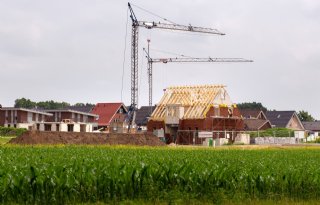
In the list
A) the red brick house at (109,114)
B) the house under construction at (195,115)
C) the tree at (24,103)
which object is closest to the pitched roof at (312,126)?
the red brick house at (109,114)

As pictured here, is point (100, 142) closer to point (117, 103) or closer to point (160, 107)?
point (160, 107)

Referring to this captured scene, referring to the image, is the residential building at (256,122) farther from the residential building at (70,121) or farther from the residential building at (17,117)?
the residential building at (17,117)

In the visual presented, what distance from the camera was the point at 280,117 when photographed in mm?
123875

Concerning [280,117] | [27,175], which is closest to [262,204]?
[27,175]

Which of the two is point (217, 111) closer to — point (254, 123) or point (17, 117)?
point (254, 123)

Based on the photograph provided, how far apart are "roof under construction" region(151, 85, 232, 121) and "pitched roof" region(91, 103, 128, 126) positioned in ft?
123

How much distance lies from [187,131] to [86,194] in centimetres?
6422

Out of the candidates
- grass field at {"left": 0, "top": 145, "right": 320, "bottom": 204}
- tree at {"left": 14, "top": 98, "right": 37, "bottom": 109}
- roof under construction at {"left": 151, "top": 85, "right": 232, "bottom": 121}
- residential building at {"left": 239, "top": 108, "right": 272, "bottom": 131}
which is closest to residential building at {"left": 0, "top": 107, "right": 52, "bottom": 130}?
roof under construction at {"left": 151, "top": 85, "right": 232, "bottom": 121}

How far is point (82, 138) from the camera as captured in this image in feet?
193

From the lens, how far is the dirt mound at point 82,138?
54.0 meters

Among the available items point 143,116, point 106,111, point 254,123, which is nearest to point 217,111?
point 254,123

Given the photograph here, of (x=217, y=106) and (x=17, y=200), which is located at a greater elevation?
(x=217, y=106)

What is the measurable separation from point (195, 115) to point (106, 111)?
48.2 m

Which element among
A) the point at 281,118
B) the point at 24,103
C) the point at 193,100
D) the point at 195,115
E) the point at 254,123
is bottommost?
the point at 254,123
